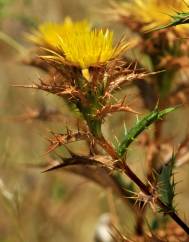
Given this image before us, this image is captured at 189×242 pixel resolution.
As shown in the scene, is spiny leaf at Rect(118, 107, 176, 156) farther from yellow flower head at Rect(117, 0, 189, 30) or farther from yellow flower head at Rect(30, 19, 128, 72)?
yellow flower head at Rect(117, 0, 189, 30)

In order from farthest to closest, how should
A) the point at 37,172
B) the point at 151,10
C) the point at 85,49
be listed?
the point at 37,172, the point at 151,10, the point at 85,49

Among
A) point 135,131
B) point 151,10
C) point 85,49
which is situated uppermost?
point 151,10

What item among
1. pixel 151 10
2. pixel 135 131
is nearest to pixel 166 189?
pixel 135 131

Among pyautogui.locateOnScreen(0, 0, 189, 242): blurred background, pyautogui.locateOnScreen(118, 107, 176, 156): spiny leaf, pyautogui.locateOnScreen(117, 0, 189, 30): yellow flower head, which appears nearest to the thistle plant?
pyautogui.locateOnScreen(118, 107, 176, 156): spiny leaf

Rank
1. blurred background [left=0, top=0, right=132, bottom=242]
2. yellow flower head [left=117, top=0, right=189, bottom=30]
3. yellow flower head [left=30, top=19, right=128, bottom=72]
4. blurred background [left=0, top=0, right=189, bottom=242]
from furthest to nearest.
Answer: blurred background [left=0, top=0, right=132, bottom=242] → blurred background [left=0, top=0, right=189, bottom=242] → yellow flower head [left=117, top=0, right=189, bottom=30] → yellow flower head [left=30, top=19, right=128, bottom=72]

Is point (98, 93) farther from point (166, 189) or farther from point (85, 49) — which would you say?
point (166, 189)

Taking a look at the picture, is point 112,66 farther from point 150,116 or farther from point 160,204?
point 160,204

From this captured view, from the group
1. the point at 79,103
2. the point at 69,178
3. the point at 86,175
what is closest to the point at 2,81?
the point at 69,178
